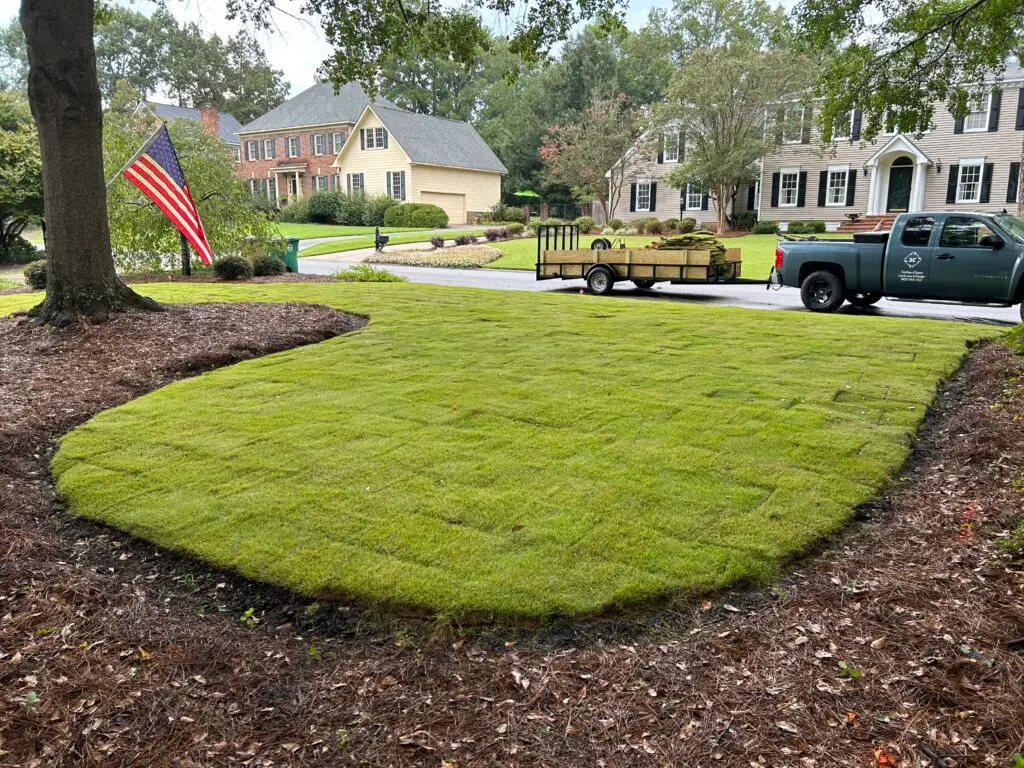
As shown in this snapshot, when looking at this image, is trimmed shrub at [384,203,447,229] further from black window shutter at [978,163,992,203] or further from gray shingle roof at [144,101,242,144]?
black window shutter at [978,163,992,203]

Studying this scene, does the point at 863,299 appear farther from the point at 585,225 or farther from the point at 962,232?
the point at 585,225

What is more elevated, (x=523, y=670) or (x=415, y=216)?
(x=415, y=216)

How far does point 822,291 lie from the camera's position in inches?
555

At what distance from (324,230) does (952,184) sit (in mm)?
32878

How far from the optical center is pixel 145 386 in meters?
7.80

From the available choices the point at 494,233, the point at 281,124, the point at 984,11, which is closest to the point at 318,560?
the point at 984,11

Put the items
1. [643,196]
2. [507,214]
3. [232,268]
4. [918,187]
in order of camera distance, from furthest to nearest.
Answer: [507,214], [643,196], [918,187], [232,268]

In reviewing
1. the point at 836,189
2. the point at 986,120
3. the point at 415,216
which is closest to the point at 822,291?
the point at 986,120

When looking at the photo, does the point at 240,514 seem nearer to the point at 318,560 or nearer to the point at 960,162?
the point at 318,560

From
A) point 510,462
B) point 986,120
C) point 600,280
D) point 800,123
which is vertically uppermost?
point 800,123

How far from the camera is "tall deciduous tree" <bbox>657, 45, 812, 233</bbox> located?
3650 centimetres

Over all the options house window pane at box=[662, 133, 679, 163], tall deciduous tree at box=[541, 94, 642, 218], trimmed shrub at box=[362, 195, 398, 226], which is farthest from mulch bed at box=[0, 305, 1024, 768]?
trimmed shrub at box=[362, 195, 398, 226]

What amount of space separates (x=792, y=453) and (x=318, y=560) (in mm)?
3411

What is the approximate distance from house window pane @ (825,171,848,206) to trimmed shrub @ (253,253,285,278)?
3037 cm
